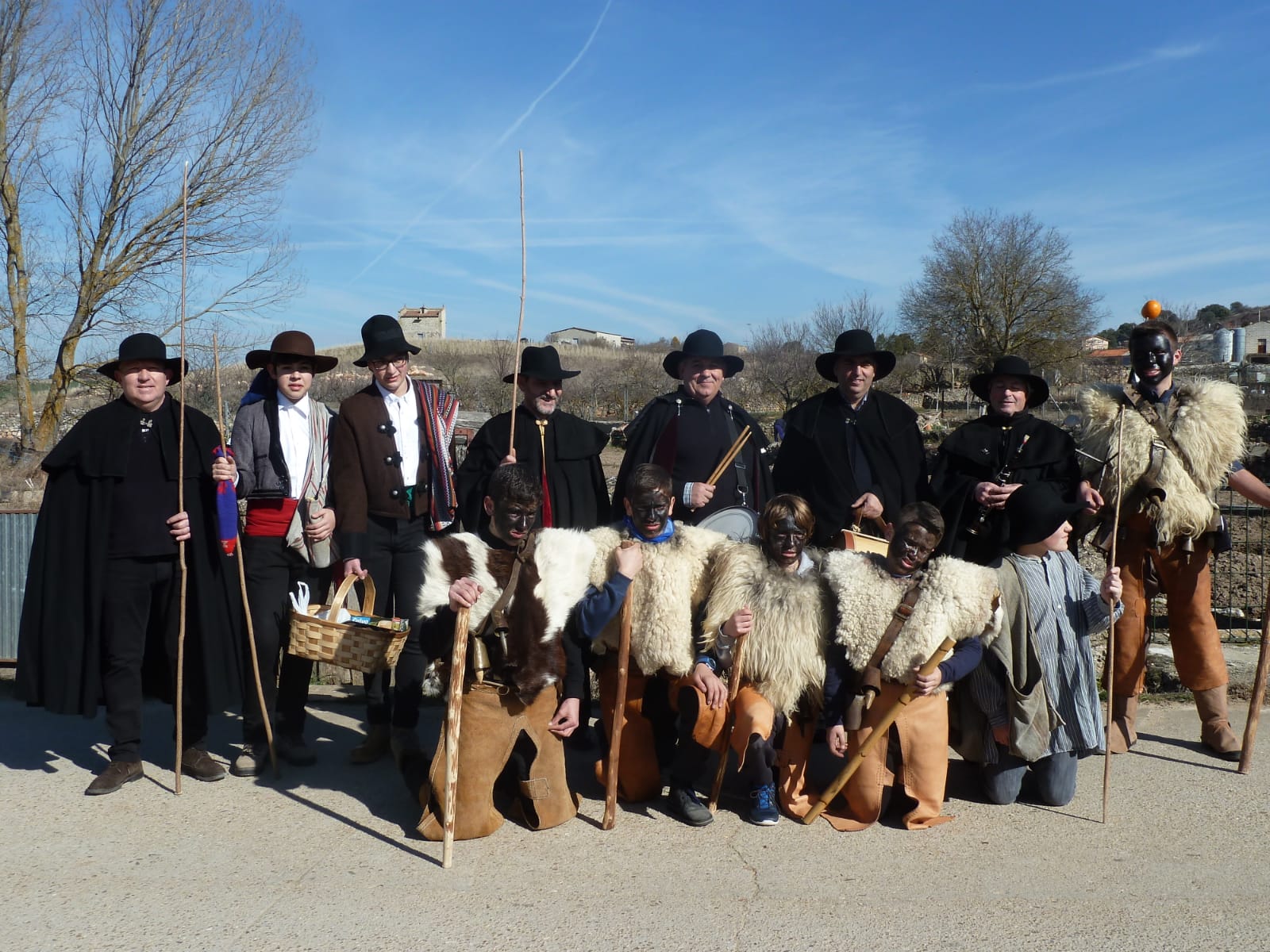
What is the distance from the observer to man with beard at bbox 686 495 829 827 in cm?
397

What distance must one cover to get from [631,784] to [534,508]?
1.25 meters

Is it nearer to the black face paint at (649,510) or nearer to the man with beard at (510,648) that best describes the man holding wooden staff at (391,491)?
the man with beard at (510,648)

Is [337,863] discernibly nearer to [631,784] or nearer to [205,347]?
[631,784]

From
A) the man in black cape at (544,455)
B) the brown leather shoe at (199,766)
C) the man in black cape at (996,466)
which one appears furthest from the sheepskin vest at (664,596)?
the brown leather shoe at (199,766)

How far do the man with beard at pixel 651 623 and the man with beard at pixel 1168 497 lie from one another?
78.9 inches

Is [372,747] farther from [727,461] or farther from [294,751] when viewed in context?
[727,461]

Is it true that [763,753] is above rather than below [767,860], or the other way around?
above

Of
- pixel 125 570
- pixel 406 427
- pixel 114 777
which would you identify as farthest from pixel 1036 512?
pixel 114 777

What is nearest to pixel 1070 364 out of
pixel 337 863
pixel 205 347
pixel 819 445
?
pixel 205 347

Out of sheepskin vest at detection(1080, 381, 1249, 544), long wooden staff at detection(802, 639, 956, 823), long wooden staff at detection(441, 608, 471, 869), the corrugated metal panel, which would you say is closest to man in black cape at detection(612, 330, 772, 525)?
long wooden staff at detection(802, 639, 956, 823)

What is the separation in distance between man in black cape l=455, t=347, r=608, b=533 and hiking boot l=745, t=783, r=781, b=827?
5.26 feet

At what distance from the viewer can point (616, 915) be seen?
3.21 metres

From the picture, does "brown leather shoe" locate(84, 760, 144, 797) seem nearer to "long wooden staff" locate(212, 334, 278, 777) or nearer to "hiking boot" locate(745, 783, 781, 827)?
"long wooden staff" locate(212, 334, 278, 777)

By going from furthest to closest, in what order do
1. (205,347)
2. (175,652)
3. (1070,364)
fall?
(1070,364), (205,347), (175,652)
